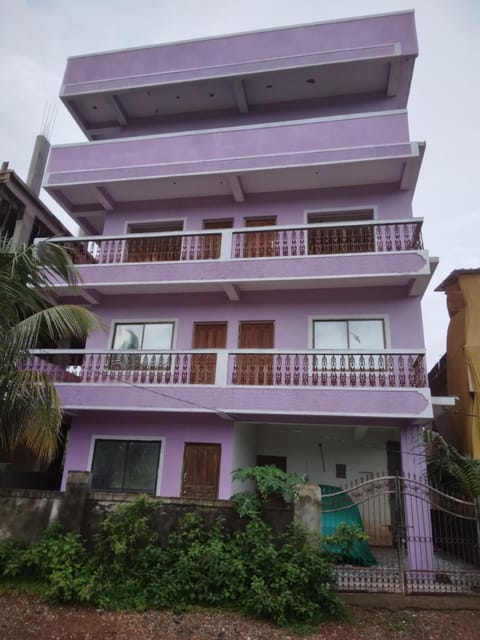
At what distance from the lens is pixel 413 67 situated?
34.6ft

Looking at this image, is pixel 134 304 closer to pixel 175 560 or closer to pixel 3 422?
pixel 3 422

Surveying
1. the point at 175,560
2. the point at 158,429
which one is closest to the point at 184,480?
the point at 158,429

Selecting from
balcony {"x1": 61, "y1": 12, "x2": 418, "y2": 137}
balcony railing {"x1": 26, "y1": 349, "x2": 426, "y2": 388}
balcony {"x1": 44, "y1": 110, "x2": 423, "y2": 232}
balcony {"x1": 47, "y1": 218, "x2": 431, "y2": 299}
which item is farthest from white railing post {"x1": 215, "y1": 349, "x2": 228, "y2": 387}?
balcony {"x1": 61, "y1": 12, "x2": 418, "y2": 137}

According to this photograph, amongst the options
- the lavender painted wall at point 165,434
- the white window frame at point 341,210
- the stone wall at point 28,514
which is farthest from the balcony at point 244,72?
the stone wall at point 28,514

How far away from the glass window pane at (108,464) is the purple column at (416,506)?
5818mm

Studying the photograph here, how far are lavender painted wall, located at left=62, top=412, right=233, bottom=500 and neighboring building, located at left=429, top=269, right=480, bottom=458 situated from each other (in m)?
4.88

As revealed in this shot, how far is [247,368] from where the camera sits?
892cm

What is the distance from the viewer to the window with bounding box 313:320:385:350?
31.3 ft

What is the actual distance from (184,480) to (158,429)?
1211 millimetres

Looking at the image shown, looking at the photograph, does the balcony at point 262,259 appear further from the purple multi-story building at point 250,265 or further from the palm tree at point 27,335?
the palm tree at point 27,335

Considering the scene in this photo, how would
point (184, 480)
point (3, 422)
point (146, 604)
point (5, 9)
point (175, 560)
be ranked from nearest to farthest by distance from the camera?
point (146, 604) < point (175, 560) < point (3, 422) < point (184, 480) < point (5, 9)

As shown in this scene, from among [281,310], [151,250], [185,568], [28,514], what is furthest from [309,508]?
[151,250]

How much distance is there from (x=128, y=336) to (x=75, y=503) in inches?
187

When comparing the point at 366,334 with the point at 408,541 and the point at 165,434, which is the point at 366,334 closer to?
the point at 408,541
